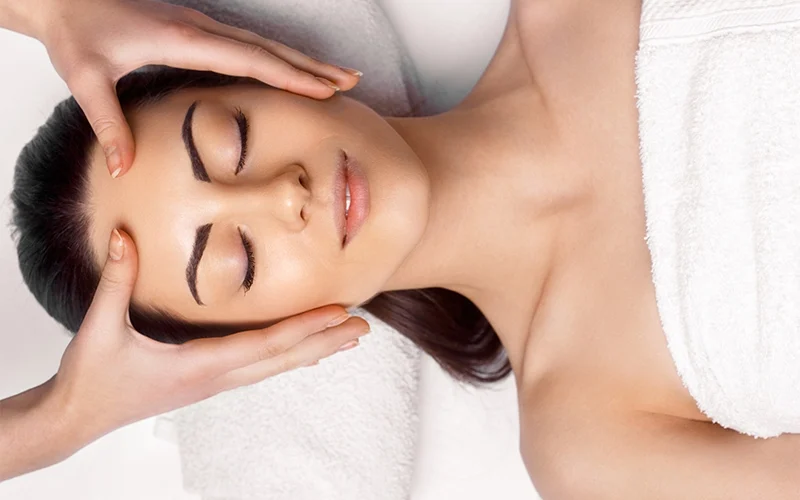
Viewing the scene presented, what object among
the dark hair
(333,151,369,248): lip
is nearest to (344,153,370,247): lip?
(333,151,369,248): lip

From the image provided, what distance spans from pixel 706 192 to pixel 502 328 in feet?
1.56

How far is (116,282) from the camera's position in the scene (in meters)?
1.12

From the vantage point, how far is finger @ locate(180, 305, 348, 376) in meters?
1.17

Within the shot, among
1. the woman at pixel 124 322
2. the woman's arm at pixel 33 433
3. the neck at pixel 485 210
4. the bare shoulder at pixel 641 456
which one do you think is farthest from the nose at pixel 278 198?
the bare shoulder at pixel 641 456

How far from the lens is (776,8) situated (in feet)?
3.58

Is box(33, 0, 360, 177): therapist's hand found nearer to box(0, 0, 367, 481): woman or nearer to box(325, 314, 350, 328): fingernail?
box(0, 0, 367, 481): woman

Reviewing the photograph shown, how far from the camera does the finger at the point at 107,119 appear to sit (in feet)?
3.57

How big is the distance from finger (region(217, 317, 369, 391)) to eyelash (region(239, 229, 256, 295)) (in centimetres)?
14

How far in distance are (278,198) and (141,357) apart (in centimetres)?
32

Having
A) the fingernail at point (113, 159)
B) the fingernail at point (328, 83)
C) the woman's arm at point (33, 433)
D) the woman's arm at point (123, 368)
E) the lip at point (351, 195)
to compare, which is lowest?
the woman's arm at point (33, 433)

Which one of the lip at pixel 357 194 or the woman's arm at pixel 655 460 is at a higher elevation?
the lip at pixel 357 194

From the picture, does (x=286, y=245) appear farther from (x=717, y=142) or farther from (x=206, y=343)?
(x=717, y=142)

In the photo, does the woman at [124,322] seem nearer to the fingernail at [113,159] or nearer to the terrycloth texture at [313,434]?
the fingernail at [113,159]

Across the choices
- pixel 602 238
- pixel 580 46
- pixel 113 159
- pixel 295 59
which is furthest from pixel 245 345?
pixel 580 46
